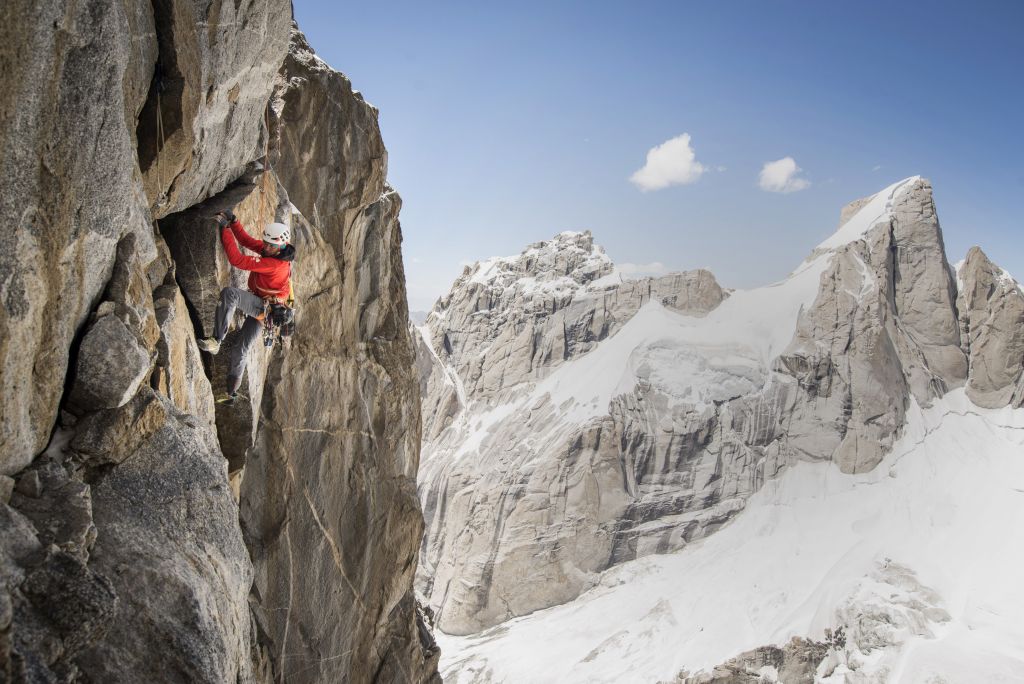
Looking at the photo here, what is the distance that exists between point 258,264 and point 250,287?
522 mm

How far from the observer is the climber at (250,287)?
11070 mm

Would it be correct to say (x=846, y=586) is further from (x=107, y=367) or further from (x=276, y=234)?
(x=107, y=367)

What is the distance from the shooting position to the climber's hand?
1112cm

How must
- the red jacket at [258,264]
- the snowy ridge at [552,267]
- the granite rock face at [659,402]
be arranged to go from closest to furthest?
the red jacket at [258,264], the granite rock face at [659,402], the snowy ridge at [552,267]

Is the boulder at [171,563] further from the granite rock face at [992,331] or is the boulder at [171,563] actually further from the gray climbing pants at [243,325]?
the granite rock face at [992,331]

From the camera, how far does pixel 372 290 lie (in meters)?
20.0

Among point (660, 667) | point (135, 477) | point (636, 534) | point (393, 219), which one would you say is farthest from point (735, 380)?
point (135, 477)

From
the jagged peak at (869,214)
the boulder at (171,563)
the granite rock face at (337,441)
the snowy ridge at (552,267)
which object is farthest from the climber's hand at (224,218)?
the jagged peak at (869,214)

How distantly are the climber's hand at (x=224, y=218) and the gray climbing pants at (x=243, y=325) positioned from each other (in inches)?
47.2

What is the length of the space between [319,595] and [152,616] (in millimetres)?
9854

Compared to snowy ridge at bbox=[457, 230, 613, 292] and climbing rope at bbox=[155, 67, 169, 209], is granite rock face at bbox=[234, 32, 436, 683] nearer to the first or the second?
climbing rope at bbox=[155, 67, 169, 209]

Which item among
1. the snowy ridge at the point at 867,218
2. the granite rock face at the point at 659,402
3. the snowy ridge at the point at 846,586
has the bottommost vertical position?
the snowy ridge at the point at 846,586

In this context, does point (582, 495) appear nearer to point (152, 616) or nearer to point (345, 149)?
point (345, 149)

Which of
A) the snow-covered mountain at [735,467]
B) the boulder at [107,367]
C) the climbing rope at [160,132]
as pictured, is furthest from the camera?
the snow-covered mountain at [735,467]
